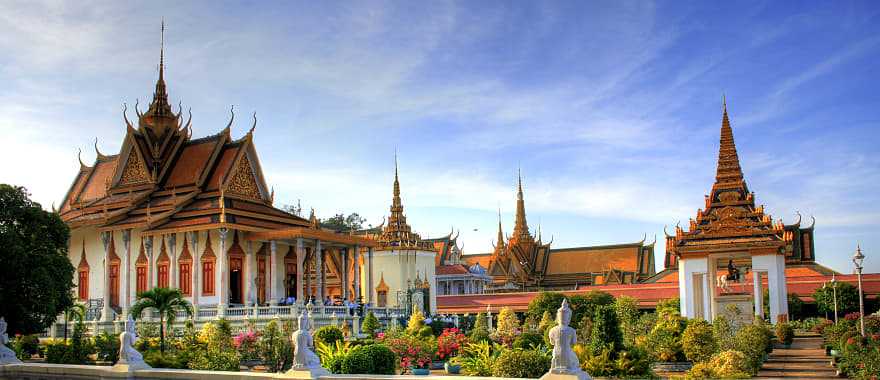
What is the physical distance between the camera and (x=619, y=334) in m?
16.8

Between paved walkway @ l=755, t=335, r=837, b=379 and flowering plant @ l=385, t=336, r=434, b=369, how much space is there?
753 centimetres

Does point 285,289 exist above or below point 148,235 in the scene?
below

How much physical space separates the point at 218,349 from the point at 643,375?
9.61 metres

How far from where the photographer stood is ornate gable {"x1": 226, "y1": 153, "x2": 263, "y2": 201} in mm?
35312

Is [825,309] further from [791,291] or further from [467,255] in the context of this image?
[467,255]

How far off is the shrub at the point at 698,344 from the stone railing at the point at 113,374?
10.7 m

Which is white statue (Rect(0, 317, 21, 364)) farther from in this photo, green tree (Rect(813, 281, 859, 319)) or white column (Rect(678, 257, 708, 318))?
green tree (Rect(813, 281, 859, 319))

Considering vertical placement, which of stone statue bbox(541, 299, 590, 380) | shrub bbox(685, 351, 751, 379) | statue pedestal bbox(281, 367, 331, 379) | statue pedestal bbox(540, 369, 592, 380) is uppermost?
stone statue bbox(541, 299, 590, 380)

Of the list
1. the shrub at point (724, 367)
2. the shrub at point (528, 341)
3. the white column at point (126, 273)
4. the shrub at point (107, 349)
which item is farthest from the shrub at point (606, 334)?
the white column at point (126, 273)

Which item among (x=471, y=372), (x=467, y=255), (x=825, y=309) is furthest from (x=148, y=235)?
(x=467, y=255)

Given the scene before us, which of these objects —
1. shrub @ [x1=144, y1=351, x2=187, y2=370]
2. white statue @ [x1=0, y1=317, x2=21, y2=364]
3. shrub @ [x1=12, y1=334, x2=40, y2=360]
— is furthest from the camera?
shrub @ [x1=12, y1=334, x2=40, y2=360]

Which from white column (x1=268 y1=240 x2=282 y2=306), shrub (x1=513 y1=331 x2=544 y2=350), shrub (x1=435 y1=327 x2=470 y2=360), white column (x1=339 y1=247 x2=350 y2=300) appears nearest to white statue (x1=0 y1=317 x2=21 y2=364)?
shrub (x1=435 y1=327 x2=470 y2=360)

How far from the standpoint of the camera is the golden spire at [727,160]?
35.9 metres

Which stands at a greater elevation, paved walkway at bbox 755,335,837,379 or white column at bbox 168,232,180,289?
white column at bbox 168,232,180,289
